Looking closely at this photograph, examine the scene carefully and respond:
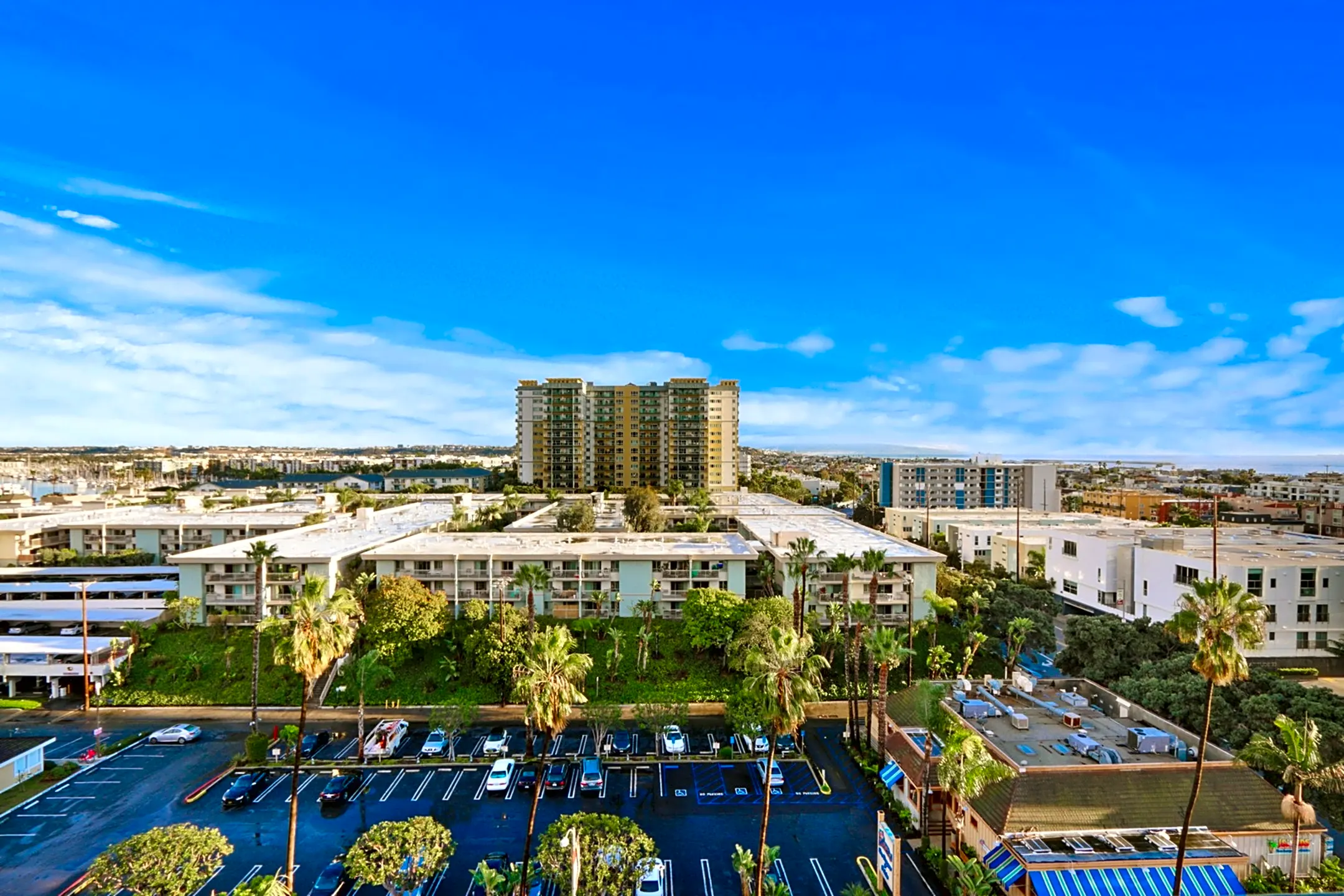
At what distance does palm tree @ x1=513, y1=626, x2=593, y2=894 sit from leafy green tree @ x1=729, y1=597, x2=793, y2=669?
20009mm

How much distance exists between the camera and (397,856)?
71.5 ft

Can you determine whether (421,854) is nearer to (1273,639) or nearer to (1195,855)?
(1195,855)

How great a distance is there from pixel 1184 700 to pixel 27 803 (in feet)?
171

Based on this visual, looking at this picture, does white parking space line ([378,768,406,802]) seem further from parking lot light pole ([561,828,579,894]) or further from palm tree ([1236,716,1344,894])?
palm tree ([1236,716,1344,894])

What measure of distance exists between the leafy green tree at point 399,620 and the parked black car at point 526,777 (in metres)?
13.5

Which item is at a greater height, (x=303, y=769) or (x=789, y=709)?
(x=789, y=709)

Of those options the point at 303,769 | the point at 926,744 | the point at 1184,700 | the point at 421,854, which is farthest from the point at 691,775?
Result: the point at 1184,700

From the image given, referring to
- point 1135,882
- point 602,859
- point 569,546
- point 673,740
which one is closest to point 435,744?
point 673,740

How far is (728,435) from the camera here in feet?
504

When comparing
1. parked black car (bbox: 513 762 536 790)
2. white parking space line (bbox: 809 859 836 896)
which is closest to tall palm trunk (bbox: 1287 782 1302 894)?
white parking space line (bbox: 809 859 836 896)

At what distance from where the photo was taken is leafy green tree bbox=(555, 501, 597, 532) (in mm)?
76119

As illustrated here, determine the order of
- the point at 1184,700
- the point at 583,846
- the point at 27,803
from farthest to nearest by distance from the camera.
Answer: the point at 1184,700 < the point at 27,803 < the point at 583,846

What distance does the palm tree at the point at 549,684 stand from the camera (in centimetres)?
2138

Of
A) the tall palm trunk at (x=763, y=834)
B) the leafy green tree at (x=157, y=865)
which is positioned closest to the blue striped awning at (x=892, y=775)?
the tall palm trunk at (x=763, y=834)
